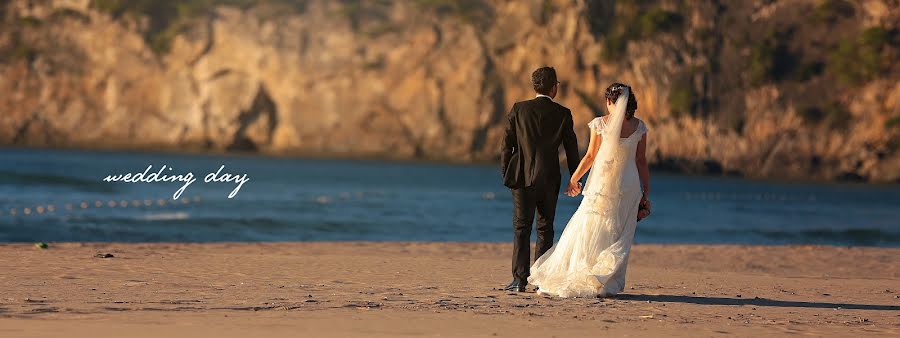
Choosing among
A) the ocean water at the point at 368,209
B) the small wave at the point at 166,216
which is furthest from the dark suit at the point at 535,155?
the small wave at the point at 166,216

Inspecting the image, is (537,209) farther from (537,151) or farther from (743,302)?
(743,302)

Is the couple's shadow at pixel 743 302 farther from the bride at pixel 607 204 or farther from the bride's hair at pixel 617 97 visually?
the bride's hair at pixel 617 97

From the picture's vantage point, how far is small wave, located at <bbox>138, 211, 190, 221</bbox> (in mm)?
27922

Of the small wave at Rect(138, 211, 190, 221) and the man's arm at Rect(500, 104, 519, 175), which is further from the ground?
the man's arm at Rect(500, 104, 519, 175)

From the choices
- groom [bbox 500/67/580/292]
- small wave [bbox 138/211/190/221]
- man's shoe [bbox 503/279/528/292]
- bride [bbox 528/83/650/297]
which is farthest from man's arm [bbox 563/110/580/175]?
small wave [bbox 138/211/190/221]

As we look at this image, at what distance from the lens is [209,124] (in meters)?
91.5

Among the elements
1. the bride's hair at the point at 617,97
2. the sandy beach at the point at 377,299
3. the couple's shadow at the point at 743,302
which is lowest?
the sandy beach at the point at 377,299

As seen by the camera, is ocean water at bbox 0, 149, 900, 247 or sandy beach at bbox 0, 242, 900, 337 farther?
ocean water at bbox 0, 149, 900, 247

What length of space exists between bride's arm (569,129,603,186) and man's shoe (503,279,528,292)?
3.52ft

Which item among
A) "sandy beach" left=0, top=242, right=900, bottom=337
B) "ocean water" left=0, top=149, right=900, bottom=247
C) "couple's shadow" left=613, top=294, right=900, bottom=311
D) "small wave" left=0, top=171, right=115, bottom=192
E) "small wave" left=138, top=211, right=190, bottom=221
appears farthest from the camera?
"small wave" left=0, top=171, right=115, bottom=192

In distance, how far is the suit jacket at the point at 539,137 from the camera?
1086 centimetres

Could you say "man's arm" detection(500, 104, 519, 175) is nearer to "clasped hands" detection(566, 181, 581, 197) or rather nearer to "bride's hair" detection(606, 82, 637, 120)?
"clasped hands" detection(566, 181, 581, 197)

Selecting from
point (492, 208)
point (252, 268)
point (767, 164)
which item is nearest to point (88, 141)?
point (767, 164)

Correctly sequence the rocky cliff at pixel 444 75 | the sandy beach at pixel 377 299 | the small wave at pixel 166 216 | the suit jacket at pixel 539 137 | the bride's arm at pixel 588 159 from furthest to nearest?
the rocky cliff at pixel 444 75 < the small wave at pixel 166 216 < the suit jacket at pixel 539 137 < the bride's arm at pixel 588 159 < the sandy beach at pixel 377 299
